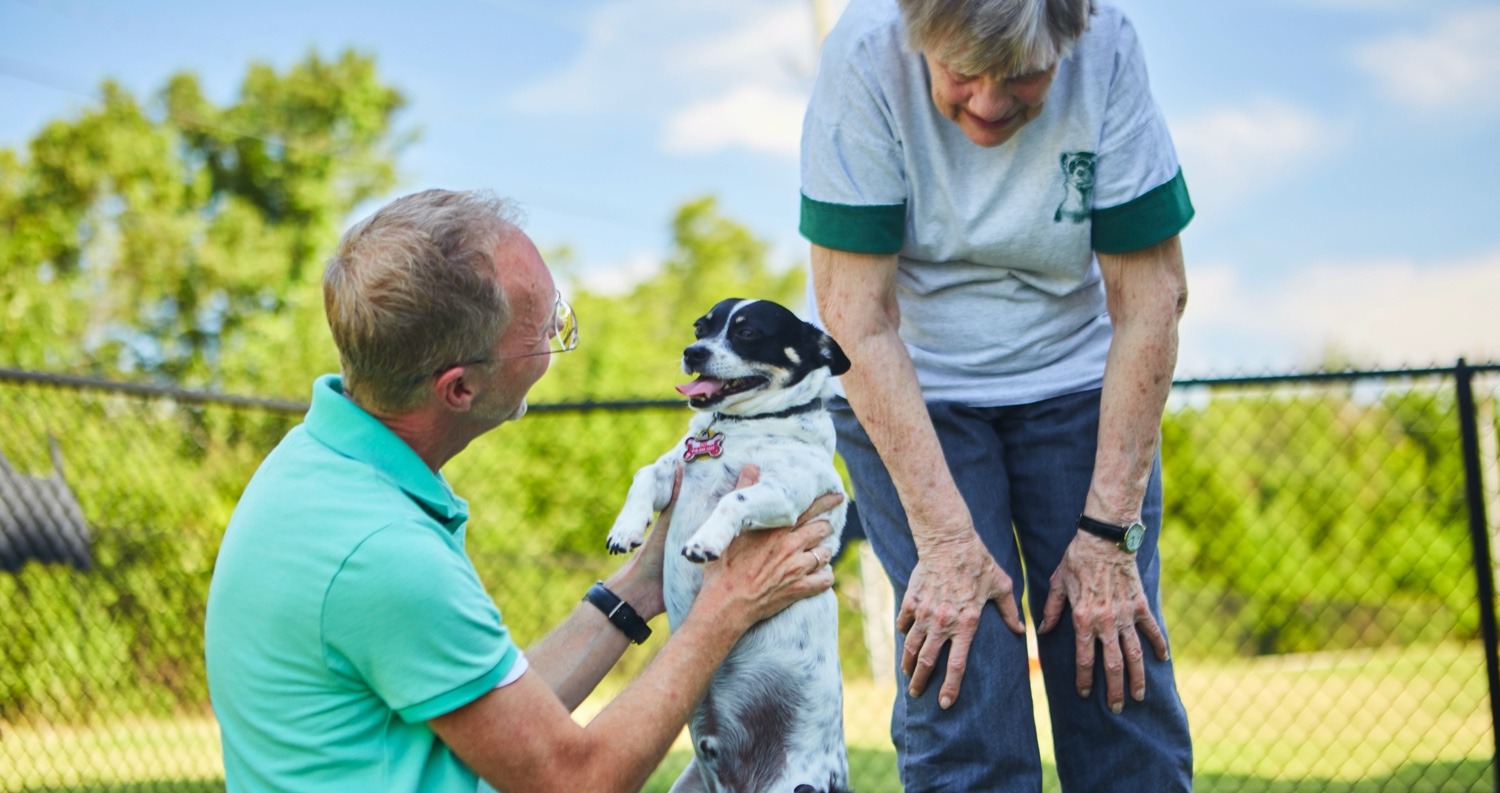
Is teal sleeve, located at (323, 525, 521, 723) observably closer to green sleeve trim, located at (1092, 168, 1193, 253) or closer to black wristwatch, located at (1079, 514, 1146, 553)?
black wristwatch, located at (1079, 514, 1146, 553)

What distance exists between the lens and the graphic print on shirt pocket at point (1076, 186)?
2.07 metres

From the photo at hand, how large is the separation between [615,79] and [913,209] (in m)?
24.7

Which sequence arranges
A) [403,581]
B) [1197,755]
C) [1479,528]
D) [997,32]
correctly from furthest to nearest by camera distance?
1. [1197,755]
2. [1479,528]
3. [997,32]
4. [403,581]

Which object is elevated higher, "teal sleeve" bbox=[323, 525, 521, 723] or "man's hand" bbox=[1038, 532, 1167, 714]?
"teal sleeve" bbox=[323, 525, 521, 723]

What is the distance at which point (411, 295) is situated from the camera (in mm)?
1569

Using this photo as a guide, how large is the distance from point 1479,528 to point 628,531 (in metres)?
3.09

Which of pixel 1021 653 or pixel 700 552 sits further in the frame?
pixel 1021 653

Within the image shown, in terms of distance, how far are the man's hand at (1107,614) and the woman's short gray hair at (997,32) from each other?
0.82 meters

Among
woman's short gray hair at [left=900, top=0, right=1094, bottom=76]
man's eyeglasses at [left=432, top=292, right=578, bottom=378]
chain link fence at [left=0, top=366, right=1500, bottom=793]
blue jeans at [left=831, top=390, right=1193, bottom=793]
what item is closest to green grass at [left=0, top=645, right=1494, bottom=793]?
chain link fence at [left=0, top=366, right=1500, bottom=793]

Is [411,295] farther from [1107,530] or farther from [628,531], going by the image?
[1107,530]

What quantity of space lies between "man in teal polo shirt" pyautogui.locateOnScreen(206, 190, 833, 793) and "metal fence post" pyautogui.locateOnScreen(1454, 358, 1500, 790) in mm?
3146

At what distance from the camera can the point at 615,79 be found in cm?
2580

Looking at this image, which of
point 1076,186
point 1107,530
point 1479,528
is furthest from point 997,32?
point 1479,528

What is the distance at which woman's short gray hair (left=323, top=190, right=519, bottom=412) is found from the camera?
157cm
